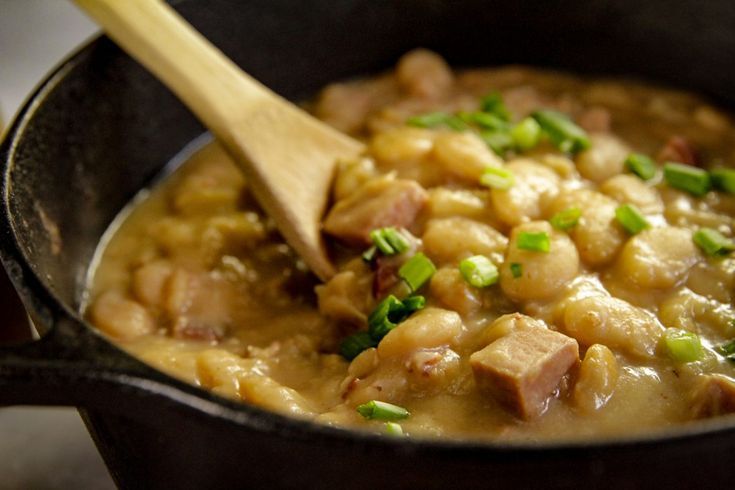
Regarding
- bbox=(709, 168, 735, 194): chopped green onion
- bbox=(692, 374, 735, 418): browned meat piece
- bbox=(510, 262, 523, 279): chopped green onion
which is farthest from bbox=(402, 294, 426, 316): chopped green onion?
bbox=(709, 168, 735, 194): chopped green onion

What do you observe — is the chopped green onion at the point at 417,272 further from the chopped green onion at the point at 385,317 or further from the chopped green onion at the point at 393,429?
the chopped green onion at the point at 393,429

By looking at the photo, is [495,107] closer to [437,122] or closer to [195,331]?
[437,122]

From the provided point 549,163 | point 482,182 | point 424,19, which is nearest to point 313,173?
point 482,182

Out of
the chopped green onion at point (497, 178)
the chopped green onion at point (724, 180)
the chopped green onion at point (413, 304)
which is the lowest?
the chopped green onion at point (724, 180)

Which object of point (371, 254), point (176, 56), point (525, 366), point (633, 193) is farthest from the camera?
point (176, 56)

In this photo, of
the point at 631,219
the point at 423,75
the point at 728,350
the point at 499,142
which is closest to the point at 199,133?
the point at 423,75

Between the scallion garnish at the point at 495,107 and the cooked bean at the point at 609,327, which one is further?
the scallion garnish at the point at 495,107

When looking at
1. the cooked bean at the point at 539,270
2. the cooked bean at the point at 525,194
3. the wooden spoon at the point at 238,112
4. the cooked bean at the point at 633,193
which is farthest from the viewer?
the wooden spoon at the point at 238,112

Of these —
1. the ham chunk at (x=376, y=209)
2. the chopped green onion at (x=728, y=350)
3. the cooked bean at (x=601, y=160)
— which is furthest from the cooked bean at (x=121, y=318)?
the chopped green onion at (x=728, y=350)

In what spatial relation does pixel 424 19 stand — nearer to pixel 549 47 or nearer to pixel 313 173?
pixel 549 47
